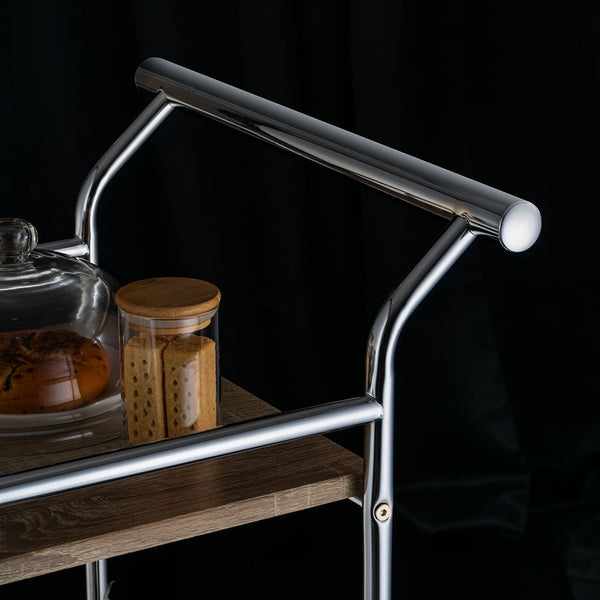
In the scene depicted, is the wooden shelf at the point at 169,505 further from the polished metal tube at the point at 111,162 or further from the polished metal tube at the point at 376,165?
the polished metal tube at the point at 111,162

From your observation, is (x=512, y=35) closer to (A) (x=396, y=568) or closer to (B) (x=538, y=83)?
(B) (x=538, y=83)

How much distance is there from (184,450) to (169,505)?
0.29 feet

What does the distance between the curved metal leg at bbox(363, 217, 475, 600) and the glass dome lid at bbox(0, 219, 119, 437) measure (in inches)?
8.2

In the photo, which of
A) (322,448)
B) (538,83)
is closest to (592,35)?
(538,83)

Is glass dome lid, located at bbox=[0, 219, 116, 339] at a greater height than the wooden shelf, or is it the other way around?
glass dome lid, located at bbox=[0, 219, 116, 339]

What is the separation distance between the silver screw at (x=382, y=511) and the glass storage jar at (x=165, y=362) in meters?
0.14

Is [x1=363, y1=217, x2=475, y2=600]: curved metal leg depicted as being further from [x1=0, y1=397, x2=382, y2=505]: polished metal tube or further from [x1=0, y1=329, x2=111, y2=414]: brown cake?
[x1=0, y1=329, x2=111, y2=414]: brown cake

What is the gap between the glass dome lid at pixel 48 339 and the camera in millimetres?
647

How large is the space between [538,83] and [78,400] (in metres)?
1.17

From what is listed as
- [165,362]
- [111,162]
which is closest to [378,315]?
[165,362]

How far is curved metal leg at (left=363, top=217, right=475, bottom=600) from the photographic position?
536 millimetres

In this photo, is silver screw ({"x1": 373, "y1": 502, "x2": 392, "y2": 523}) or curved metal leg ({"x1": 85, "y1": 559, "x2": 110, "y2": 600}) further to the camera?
curved metal leg ({"x1": 85, "y1": 559, "x2": 110, "y2": 600})

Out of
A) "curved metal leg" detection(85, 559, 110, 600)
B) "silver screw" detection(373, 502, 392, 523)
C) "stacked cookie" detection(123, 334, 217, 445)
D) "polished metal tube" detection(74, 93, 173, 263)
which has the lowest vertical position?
"curved metal leg" detection(85, 559, 110, 600)

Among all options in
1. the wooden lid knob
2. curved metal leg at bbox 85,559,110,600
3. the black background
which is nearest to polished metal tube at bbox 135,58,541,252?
the wooden lid knob
